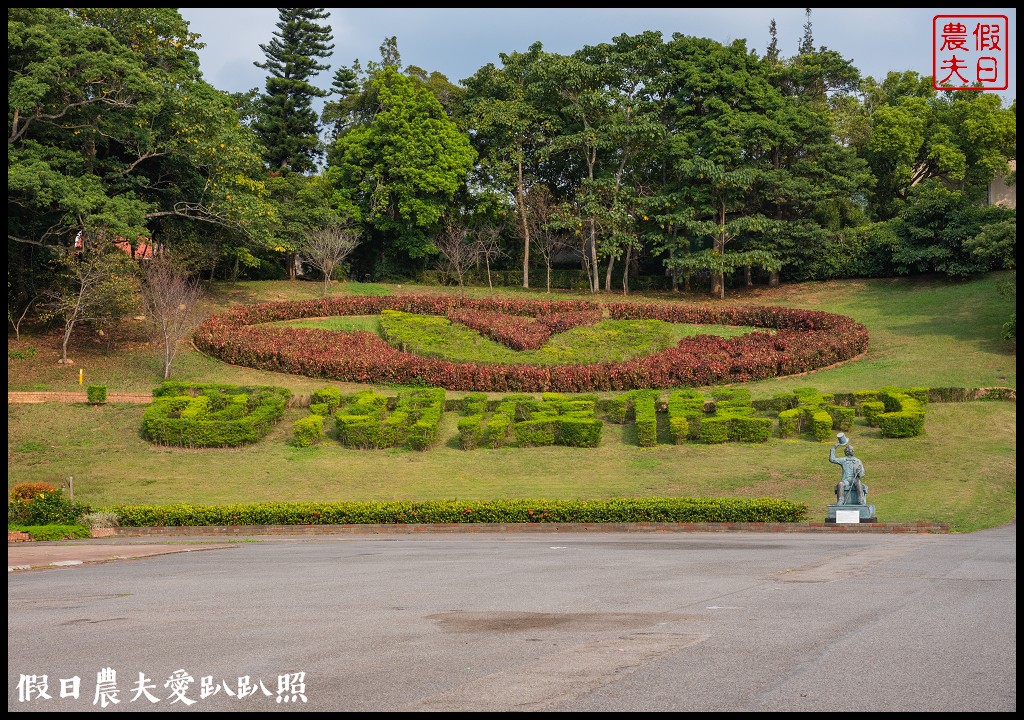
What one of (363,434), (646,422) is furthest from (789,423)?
(363,434)

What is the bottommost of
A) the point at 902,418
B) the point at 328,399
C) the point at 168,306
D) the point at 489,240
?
the point at 902,418

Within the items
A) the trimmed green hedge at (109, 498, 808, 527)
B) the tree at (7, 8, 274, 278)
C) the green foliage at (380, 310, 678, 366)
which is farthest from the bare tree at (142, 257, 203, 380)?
the trimmed green hedge at (109, 498, 808, 527)

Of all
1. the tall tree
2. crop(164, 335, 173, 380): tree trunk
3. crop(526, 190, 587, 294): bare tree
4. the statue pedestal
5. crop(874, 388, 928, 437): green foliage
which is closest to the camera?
the statue pedestal

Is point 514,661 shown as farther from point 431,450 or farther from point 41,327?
point 41,327

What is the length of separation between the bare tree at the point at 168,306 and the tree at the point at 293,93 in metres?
23.2

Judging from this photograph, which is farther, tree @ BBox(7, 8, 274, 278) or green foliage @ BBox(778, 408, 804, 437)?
tree @ BBox(7, 8, 274, 278)

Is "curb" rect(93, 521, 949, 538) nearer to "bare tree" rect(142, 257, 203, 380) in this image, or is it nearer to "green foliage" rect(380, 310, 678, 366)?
"bare tree" rect(142, 257, 203, 380)

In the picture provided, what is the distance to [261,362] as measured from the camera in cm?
2811

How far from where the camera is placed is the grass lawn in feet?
61.2

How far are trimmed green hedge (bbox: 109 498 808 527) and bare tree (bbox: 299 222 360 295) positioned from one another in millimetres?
21507

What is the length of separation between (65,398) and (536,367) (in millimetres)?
13064

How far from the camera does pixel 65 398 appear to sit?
80.9 ft

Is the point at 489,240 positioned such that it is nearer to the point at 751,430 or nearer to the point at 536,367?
the point at 536,367

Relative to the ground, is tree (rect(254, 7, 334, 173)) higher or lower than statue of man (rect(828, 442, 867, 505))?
higher
